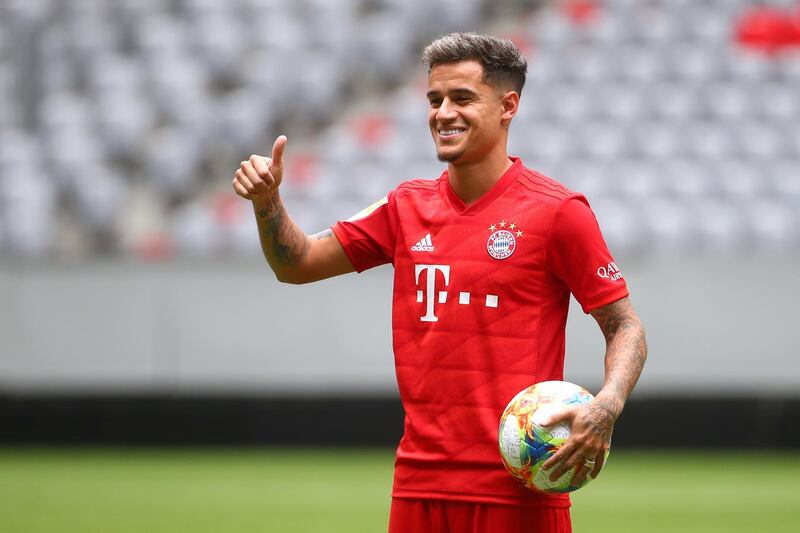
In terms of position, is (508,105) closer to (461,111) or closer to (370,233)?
(461,111)

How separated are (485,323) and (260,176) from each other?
0.81m

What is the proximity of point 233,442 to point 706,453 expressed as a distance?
14.2ft

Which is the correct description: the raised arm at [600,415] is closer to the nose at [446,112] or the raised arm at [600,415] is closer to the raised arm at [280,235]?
the nose at [446,112]

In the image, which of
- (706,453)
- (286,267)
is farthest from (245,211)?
(286,267)

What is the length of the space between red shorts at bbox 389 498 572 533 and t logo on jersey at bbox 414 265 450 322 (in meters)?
0.54

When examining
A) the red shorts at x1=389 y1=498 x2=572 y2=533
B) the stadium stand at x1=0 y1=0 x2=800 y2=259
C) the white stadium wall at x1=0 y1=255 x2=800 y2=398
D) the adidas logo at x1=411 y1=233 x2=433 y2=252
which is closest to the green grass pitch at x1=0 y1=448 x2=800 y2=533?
the white stadium wall at x1=0 y1=255 x2=800 y2=398

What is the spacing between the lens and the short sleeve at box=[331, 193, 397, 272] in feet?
13.4

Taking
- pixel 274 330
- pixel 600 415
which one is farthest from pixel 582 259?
pixel 274 330

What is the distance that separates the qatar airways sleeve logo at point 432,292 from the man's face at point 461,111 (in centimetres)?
33

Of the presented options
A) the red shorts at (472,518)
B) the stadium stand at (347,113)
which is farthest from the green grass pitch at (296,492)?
the red shorts at (472,518)

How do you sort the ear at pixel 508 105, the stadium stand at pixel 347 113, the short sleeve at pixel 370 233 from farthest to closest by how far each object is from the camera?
the stadium stand at pixel 347 113 → the short sleeve at pixel 370 233 → the ear at pixel 508 105

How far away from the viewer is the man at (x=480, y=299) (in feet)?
12.1

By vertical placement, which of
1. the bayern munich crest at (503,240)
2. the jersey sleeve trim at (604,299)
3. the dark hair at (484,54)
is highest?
the dark hair at (484,54)

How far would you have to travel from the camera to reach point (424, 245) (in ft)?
12.7
